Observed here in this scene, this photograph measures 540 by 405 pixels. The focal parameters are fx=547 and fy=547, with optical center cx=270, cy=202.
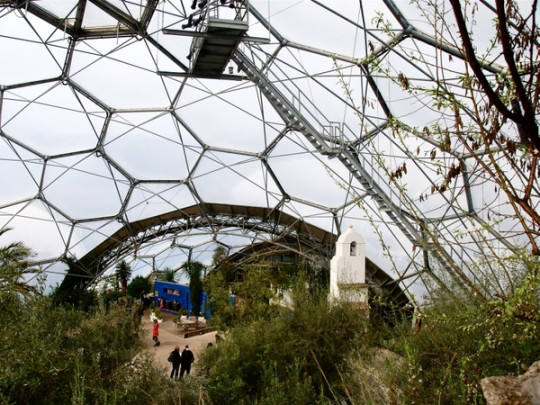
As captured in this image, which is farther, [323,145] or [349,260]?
[349,260]

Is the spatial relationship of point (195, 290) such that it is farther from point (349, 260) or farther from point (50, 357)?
point (50, 357)

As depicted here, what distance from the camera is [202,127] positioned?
920 inches

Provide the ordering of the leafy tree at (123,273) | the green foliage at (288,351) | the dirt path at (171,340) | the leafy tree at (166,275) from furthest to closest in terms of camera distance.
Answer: the leafy tree at (166,275) < the leafy tree at (123,273) < the dirt path at (171,340) < the green foliage at (288,351)

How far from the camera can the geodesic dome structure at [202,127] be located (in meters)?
16.5

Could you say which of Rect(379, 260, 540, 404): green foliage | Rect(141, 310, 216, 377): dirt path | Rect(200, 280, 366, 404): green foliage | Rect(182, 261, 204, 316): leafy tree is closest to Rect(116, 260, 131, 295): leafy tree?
Rect(141, 310, 216, 377): dirt path

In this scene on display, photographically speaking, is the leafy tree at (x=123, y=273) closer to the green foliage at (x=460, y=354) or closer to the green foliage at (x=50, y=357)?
the green foliage at (x=50, y=357)

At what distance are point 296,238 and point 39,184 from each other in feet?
41.7

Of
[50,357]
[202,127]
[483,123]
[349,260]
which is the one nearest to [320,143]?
[349,260]

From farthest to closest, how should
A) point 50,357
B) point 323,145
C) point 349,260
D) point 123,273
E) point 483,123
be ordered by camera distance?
point 123,273, point 349,260, point 323,145, point 50,357, point 483,123

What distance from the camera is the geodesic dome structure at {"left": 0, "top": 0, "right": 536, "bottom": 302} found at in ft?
54.0

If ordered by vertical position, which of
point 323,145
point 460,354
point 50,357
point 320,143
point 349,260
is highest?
point 320,143

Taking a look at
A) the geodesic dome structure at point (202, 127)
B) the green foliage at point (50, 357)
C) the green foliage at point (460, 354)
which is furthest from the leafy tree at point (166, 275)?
the green foliage at point (460, 354)

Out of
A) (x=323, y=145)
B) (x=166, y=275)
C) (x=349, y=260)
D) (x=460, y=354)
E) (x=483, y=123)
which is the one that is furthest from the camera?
(x=166, y=275)

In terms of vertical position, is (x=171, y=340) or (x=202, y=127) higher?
(x=202, y=127)
